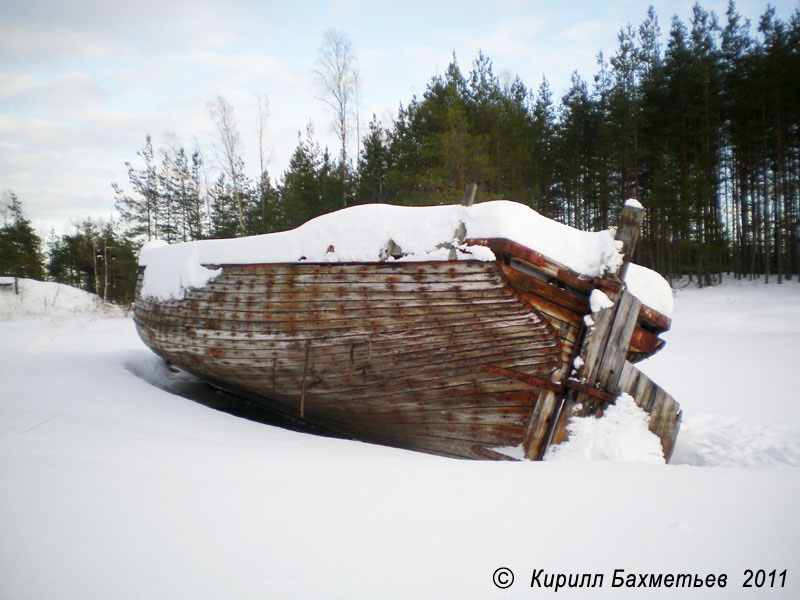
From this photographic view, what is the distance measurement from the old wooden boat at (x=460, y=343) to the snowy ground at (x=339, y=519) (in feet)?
2.18

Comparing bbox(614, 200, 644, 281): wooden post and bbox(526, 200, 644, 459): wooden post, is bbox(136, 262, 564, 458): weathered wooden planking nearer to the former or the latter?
bbox(526, 200, 644, 459): wooden post

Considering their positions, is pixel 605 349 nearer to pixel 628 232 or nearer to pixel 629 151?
pixel 628 232

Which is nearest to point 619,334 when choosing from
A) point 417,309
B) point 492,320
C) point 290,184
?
point 492,320

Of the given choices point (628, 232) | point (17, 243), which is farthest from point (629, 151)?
point (17, 243)

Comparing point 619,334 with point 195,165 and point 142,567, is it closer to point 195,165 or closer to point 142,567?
point 142,567

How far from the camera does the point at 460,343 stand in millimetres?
3094

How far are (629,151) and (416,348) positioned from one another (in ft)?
62.1

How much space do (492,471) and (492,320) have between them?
1.12 metres

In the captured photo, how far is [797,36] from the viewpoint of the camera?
1714 cm

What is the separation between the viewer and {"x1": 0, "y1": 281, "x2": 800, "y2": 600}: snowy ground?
125cm

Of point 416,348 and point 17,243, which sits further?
point 17,243

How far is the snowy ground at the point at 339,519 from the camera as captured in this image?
1.25 metres

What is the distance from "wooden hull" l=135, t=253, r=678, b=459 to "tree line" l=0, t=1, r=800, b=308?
10212 mm

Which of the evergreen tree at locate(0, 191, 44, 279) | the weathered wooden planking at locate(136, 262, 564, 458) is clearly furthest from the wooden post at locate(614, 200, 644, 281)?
the evergreen tree at locate(0, 191, 44, 279)
